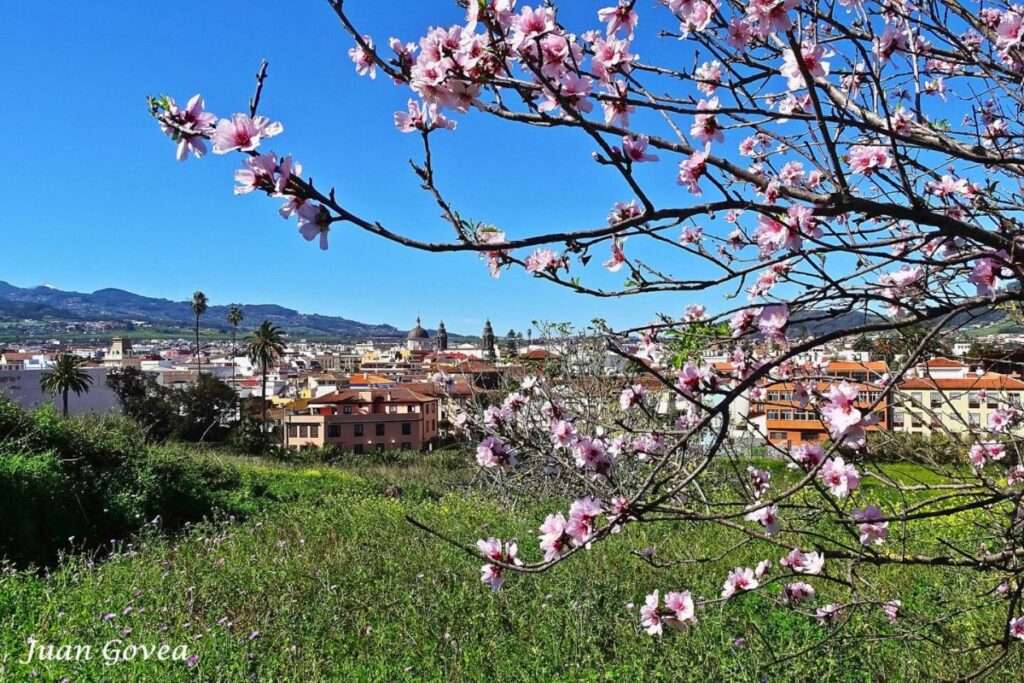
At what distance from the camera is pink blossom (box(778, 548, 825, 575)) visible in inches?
65.2

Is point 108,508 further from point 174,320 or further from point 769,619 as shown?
point 174,320

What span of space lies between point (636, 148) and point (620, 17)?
0.36 meters

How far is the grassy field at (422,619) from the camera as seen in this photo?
2.67 meters

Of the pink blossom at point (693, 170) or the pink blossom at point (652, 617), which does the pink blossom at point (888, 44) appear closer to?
the pink blossom at point (693, 170)

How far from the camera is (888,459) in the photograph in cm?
244

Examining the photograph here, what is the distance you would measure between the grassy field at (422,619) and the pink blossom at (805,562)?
0.22m

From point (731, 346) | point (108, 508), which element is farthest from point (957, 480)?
point (108, 508)

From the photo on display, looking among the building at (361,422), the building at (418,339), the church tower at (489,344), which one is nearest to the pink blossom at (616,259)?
the church tower at (489,344)

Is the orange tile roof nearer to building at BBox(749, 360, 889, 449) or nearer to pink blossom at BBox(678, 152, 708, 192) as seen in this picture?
building at BBox(749, 360, 889, 449)

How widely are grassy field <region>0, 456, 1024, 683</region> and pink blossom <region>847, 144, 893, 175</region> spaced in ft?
3.82

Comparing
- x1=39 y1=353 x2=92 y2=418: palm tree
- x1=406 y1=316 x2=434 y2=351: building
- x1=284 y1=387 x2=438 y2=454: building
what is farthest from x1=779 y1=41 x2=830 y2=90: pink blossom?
x1=406 y1=316 x2=434 y2=351: building

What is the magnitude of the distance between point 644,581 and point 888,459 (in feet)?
6.24

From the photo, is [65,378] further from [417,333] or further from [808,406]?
[417,333]

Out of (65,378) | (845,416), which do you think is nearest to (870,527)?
(845,416)
